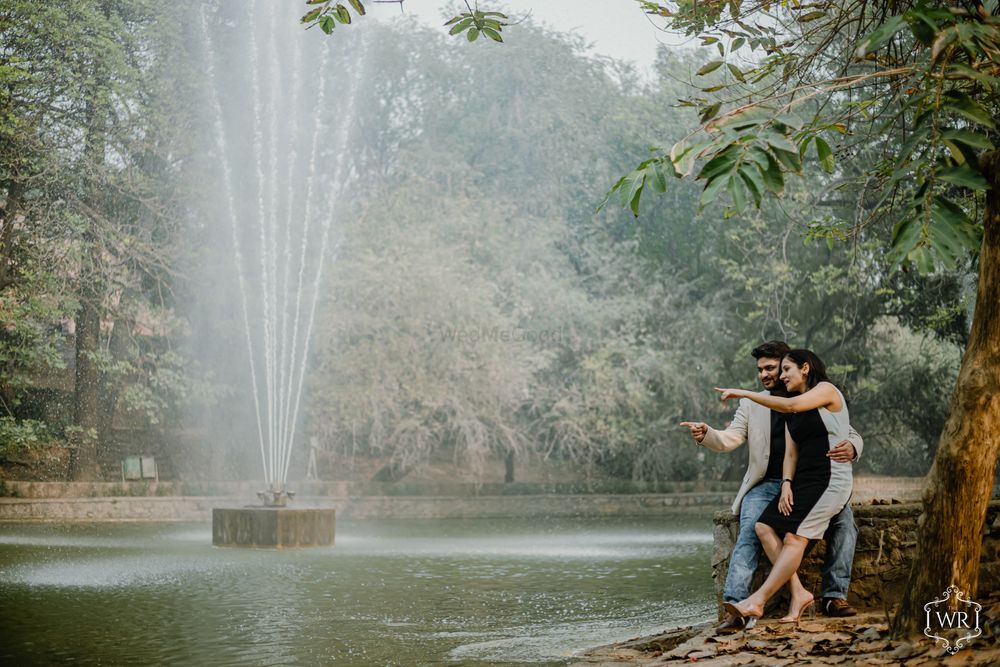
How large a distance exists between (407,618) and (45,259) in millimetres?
18838

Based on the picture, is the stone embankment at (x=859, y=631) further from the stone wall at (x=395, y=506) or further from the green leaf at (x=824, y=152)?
the stone wall at (x=395, y=506)

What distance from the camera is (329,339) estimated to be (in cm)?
2950

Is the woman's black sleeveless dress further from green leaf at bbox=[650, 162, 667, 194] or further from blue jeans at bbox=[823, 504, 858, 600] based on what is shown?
green leaf at bbox=[650, 162, 667, 194]

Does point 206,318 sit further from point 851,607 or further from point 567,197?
point 851,607

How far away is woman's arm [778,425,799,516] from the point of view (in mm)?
6648

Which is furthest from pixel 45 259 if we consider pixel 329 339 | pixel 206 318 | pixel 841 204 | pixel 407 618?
pixel 407 618

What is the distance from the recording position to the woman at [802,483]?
647cm

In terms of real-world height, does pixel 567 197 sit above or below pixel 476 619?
above

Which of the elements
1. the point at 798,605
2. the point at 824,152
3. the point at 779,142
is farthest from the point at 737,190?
the point at 798,605

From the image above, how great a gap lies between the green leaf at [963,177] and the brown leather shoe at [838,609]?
2859mm

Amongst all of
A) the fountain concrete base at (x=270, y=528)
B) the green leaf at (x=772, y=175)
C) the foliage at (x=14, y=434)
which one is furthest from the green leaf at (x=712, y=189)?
the foliage at (x=14, y=434)

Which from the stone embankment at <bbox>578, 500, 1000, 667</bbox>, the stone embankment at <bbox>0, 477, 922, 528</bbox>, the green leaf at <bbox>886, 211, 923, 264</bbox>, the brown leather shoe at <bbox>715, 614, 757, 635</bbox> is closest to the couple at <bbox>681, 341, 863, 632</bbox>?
the brown leather shoe at <bbox>715, 614, 757, 635</bbox>

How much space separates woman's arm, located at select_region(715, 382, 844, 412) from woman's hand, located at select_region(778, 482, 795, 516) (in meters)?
0.51

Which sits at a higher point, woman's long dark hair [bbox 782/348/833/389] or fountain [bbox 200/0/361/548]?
fountain [bbox 200/0/361/548]
